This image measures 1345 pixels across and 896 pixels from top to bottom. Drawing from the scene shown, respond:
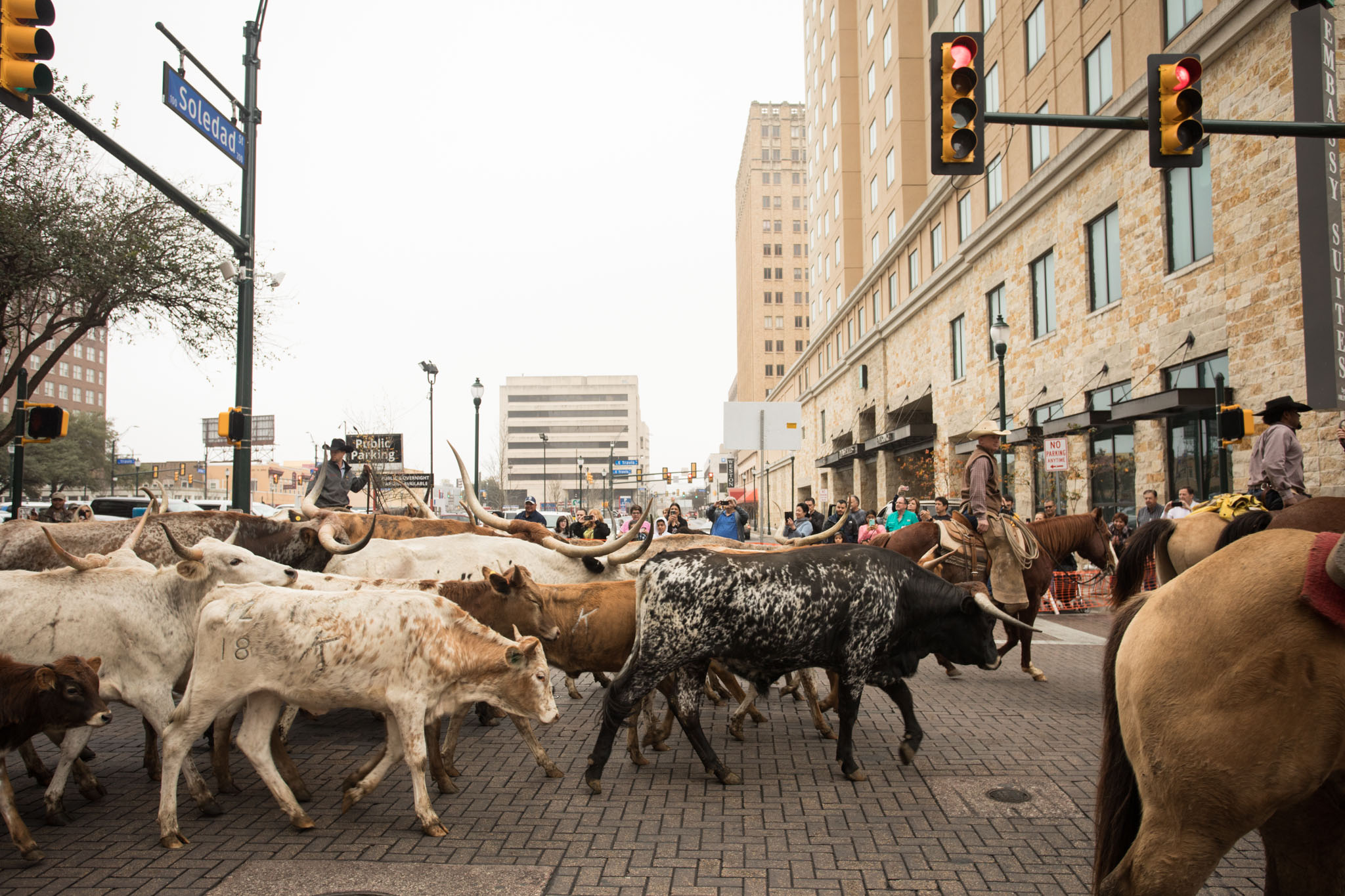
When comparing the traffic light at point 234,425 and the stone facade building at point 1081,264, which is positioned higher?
the stone facade building at point 1081,264

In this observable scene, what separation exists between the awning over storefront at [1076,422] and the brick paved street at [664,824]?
1307 centimetres

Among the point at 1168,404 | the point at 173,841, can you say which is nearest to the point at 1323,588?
the point at 173,841

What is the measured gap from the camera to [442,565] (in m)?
7.05

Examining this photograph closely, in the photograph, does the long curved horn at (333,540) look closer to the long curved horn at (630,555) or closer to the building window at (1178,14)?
the long curved horn at (630,555)

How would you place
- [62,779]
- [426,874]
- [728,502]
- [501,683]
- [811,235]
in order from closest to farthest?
[426,874] < [62,779] < [501,683] < [728,502] < [811,235]

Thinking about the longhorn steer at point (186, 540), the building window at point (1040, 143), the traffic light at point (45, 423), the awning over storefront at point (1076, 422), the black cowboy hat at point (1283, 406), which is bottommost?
the longhorn steer at point (186, 540)

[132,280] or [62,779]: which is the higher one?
[132,280]

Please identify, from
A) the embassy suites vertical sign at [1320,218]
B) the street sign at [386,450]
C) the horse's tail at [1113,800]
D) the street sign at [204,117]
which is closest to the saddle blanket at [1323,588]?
the horse's tail at [1113,800]

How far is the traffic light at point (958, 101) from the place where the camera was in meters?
7.87

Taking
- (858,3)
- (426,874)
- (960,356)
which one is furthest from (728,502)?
(858,3)

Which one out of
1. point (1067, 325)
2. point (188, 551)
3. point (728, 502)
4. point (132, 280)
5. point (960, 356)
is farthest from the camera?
point (960, 356)

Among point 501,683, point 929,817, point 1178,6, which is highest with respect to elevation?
point 1178,6

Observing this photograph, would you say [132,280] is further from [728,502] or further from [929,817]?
[929,817]

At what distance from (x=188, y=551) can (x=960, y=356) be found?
2762cm
